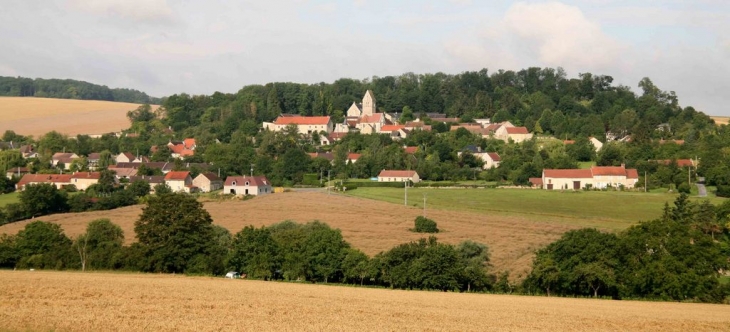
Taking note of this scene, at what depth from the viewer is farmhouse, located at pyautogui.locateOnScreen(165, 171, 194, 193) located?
7569 cm

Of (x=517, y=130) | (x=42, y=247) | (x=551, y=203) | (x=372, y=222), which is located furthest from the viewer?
(x=517, y=130)

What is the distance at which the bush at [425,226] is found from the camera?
48688mm

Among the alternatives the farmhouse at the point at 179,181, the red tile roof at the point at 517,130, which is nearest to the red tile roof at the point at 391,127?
the red tile roof at the point at 517,130

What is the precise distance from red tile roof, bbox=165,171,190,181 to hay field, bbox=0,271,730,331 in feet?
152

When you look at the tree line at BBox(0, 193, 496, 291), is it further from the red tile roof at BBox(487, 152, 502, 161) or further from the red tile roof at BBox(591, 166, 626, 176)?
the red tile roof at BBox(487, 152, 502, 161)

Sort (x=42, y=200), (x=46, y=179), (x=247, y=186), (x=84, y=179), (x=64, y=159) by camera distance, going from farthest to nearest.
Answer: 1. (x=64, y=159)
2. (x=46, y=179)
3. (x=84, y=179)
4. (x=247, y=186)
5. (x=42, y=200)

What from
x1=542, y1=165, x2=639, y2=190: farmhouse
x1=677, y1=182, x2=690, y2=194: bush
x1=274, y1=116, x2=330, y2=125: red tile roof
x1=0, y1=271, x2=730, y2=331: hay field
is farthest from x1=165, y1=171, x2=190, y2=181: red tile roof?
x1=0, y1=271, x2=730, y2=331: hay field

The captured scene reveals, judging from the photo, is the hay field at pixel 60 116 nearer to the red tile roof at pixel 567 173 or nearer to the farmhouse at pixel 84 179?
the farmhouse at pixel 84 179

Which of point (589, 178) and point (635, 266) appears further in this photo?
point (589, 178)

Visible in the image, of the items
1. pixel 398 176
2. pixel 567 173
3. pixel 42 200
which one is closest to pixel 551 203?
pixel 567 173

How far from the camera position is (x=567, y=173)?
2906 inches

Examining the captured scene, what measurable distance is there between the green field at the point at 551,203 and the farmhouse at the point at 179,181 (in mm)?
16015

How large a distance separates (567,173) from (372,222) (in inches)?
1097

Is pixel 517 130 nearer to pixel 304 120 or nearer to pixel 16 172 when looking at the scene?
pixel 304 120
